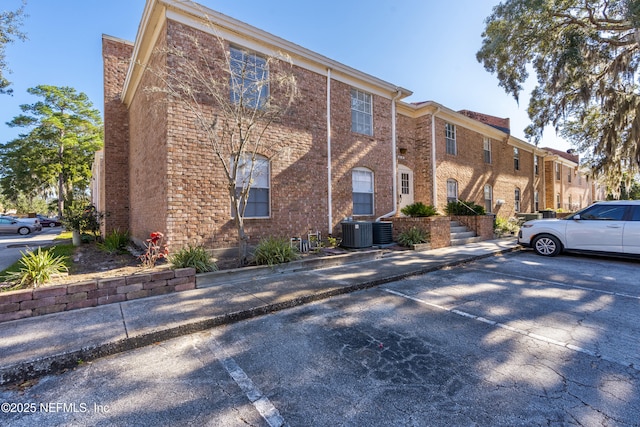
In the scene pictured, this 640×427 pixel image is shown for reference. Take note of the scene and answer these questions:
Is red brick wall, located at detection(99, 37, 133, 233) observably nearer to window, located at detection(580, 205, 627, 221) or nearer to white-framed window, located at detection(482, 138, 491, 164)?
window, located at detection(580, 205, 627, 221)

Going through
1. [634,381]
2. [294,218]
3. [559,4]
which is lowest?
[634,381]

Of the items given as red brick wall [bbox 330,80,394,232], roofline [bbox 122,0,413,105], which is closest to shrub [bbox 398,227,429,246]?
red brick wall [bbox 330,80,394,232]

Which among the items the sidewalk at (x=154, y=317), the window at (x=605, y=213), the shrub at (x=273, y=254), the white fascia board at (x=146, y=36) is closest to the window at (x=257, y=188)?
the shrub at (x=273, y=254)

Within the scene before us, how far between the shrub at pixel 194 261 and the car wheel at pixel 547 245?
31.0ft

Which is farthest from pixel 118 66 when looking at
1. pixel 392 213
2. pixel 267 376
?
pixel 267 376

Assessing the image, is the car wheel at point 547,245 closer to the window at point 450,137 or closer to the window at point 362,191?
the window at point 362,191

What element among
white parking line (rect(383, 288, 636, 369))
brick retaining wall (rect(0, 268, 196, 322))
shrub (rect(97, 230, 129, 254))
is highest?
shrub (rect(97, 230, 129, 254))

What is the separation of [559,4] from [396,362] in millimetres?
15028

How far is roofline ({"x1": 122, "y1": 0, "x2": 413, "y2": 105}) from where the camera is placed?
22.2 ft

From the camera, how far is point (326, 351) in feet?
10.4

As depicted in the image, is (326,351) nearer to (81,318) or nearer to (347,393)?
(347,393)

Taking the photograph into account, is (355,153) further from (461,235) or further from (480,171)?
(480,171)

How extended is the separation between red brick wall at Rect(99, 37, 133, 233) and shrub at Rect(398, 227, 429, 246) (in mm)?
10589

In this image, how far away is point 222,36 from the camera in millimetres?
7410
